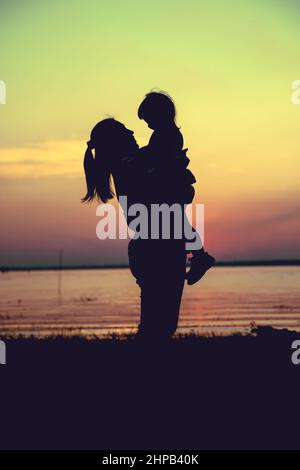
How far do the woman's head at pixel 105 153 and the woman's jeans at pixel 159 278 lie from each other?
2.76ft

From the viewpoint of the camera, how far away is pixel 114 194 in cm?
889

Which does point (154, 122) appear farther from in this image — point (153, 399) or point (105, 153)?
point (153, 399)

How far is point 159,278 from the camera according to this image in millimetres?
8867

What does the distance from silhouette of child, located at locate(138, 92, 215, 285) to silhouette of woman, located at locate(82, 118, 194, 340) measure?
0.49 ft

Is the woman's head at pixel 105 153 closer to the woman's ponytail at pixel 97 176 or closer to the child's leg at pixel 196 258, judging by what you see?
the woman's ponytail at pixel 97 176

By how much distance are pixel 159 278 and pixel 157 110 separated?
2.22 m

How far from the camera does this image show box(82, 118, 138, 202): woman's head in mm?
8695

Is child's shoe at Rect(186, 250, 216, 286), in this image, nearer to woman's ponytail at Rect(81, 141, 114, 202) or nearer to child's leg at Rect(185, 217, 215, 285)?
child's leg at Rect(185, 217, 215, 285)

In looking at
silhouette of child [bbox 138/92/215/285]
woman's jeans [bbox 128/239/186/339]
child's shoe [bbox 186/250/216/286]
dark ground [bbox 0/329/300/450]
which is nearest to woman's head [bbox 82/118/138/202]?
silhouette of child [bbox 138/92/215/285]

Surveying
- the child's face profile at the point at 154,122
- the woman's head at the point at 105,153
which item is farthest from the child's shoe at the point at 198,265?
the child's face profile at the point at 154,122

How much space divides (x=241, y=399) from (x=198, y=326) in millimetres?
19570

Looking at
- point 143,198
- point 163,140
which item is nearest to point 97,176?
point 143,198

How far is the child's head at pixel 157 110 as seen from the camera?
8.59m
